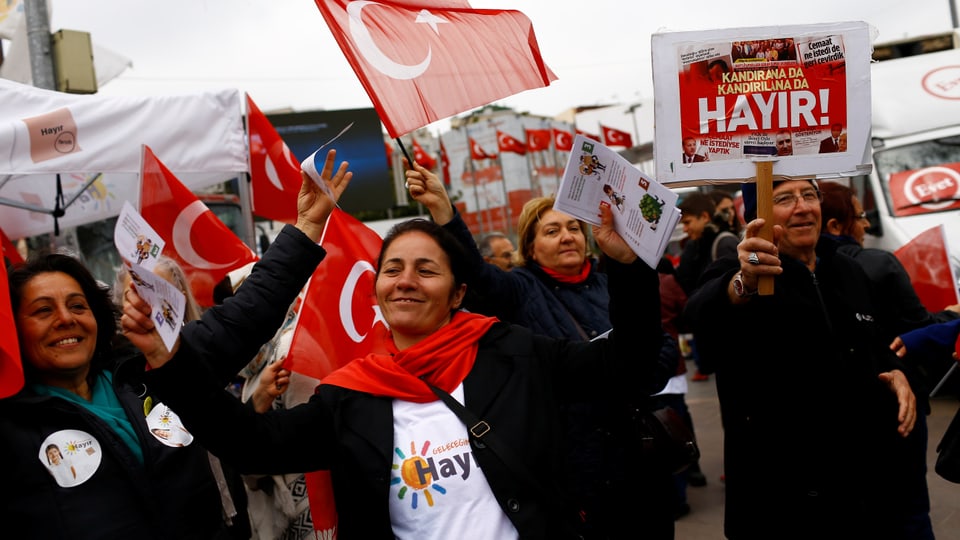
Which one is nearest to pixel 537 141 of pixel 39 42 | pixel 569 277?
pixel 39 42

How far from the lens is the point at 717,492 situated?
585 centimetres

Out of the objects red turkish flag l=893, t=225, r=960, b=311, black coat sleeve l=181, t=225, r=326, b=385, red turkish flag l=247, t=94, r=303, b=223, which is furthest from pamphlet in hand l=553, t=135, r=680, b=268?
red turkish flag l=247, t=94, r=303, b=223

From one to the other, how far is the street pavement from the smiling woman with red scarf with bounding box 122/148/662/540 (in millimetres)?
1050

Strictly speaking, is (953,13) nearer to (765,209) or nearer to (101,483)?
(765,209)

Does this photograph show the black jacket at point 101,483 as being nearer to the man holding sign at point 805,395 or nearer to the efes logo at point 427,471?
the efes logo at point 427,471

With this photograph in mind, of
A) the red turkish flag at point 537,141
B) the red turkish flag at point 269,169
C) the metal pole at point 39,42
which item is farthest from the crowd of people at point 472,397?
the red turkish flag at point 537,141

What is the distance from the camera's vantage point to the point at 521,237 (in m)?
3.69

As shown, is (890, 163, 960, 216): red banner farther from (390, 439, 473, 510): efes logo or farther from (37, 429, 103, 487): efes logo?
(37, 429, 103, 487): efes logo

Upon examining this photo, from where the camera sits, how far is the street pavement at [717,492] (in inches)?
187

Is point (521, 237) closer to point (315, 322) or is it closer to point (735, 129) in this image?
point (315, 322)

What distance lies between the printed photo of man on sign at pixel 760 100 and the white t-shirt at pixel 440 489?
3.42ft

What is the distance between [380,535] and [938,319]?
2.42m

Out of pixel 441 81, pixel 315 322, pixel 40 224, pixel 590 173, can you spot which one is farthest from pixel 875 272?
pixel 40 224

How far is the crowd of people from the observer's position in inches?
83.2
